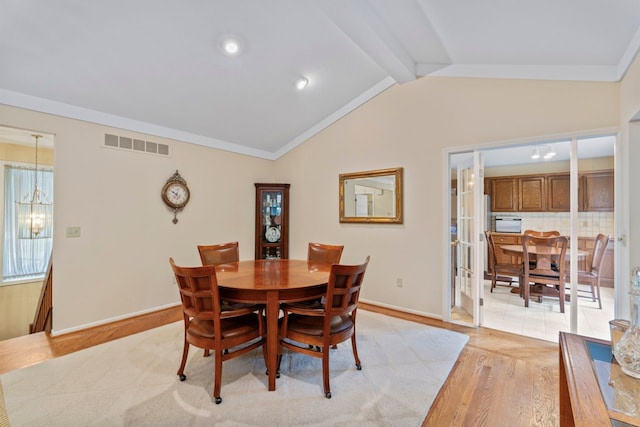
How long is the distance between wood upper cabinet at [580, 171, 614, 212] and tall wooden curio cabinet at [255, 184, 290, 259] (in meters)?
5.24

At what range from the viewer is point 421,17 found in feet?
7.83

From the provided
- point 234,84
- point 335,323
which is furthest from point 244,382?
point 234,84

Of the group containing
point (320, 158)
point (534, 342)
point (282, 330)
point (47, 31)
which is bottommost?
point (534, 342)

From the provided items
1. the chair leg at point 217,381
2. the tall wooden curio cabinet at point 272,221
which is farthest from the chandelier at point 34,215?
the chair leg at point 217,381

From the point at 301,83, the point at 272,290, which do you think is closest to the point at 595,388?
the point at 272,290

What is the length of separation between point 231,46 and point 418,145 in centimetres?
233

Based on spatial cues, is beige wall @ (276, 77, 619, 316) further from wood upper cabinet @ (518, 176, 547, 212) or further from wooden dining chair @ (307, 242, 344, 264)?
→ wood upper cabinet @ (518, 176, 547, 212)

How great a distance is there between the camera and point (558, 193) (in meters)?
5.54

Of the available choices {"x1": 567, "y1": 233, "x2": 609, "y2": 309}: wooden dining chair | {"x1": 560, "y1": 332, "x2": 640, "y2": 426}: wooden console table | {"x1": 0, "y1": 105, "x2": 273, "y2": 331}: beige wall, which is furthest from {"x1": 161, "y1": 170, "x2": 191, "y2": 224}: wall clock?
{"x1": 567, "y1": 233, "x2": 609, "y2": 309}: wooden dining chair

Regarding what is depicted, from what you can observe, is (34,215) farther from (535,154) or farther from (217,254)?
(535,154)

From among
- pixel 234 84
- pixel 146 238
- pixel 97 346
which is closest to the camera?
pixel 97 346

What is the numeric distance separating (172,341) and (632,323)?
3.19m

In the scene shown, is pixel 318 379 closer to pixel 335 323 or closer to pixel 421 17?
pixel 335 323

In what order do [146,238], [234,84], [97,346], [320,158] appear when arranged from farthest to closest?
[320,158] → [146,238] → [234,84] → [97,346]
